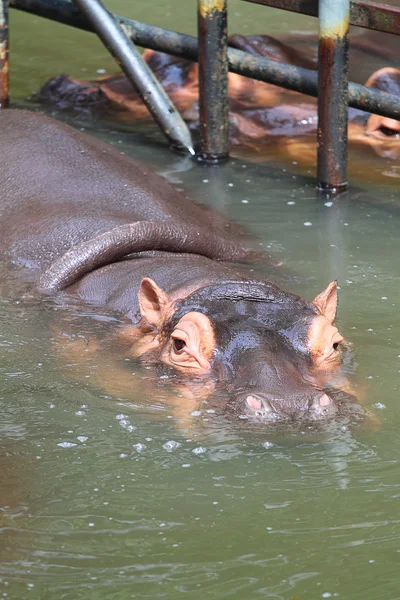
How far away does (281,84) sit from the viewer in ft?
25.3

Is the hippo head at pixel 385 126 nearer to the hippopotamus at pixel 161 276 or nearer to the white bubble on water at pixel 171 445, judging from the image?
the hippopotamus at pixel 161 276

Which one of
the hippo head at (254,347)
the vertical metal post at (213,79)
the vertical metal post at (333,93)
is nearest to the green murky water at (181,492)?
the hippo head at (254,347)

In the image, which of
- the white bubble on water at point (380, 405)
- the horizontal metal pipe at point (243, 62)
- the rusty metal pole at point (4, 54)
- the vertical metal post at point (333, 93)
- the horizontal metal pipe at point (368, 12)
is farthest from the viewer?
the rusty metal pole at point (4, 54)

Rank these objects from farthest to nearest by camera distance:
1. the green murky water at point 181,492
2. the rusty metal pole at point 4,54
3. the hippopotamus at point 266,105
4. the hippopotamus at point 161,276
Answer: the hippopotamus at point 266,105 → the rusty metal pole at point 4,54 → the hippopotamus at point 161,276 → the green murky water at point 181,492

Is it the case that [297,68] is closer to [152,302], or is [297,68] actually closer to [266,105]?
[266,105]

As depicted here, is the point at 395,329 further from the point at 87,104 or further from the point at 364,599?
the point at 87,104

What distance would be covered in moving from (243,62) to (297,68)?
1.46ft

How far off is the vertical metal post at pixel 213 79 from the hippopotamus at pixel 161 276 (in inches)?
43.9

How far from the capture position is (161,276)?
524cm

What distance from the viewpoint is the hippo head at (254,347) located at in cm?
400

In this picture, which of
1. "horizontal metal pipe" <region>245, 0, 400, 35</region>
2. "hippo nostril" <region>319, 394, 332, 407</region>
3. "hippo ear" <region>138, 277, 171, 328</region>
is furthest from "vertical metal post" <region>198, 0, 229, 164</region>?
"hippo nostril" <region>319, 394, 332, 407</region>

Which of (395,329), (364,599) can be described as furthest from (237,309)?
(364,599)

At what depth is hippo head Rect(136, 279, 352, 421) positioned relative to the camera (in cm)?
400

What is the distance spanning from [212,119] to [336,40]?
1.24 m
